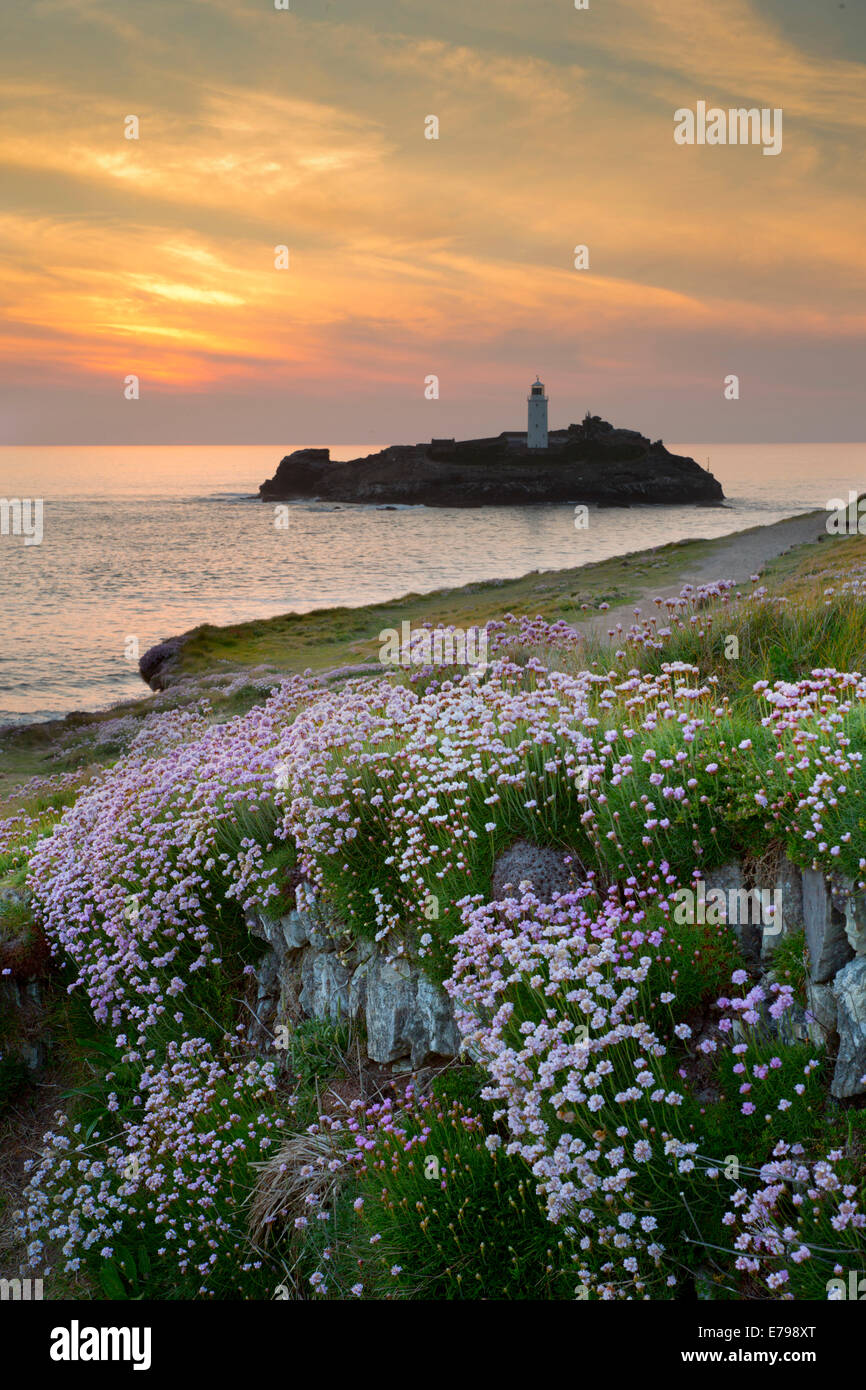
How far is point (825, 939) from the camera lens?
4738mm

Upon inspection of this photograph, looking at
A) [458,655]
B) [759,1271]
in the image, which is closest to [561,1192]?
[759,1271]

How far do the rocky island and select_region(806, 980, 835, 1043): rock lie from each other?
161 metres

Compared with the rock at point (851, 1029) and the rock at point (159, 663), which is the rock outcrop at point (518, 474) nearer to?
the rock at point (159, 663)

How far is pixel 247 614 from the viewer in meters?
52.2

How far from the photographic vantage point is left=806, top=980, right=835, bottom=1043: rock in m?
4.57

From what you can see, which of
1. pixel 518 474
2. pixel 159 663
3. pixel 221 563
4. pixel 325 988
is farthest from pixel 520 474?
pixel 325 988

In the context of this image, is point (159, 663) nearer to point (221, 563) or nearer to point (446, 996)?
point (446, 996)

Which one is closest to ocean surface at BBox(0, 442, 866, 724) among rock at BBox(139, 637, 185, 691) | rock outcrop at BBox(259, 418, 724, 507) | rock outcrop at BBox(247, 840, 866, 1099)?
rock at BBox(139, 637, 185, 691)

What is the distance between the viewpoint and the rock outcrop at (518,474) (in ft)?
531

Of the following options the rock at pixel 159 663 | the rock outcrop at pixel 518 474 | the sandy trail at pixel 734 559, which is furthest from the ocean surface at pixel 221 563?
the sandy trail at pixel 734 559

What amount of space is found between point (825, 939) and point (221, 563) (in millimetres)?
81065

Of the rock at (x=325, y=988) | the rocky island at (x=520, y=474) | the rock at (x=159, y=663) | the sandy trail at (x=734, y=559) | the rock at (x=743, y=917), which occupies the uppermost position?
the rocky island at (x=520, y=474)

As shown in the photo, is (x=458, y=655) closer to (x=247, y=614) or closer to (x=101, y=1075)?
(x=101, y=1075)

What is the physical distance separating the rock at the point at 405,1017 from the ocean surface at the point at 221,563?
91.5 ft
